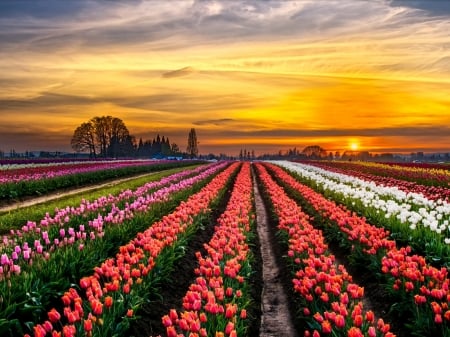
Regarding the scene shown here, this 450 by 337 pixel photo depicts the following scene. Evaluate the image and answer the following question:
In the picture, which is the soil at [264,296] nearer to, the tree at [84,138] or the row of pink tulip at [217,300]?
the row of pink tulip at [217,300]

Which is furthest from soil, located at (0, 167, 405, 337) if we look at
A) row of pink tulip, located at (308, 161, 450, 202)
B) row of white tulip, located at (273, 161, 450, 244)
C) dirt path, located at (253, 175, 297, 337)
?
row of pink tulip, located at (308, 161, 450, 202)

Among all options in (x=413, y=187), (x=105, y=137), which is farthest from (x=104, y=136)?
(x=413, y=187)

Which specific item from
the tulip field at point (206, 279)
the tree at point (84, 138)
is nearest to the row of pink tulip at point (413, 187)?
the tulip field at point (206, 279)

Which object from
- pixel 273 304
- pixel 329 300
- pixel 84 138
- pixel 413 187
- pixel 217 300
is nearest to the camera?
pixel 217 300

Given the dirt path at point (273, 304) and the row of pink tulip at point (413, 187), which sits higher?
the row of pink tulip at point (413, 187)

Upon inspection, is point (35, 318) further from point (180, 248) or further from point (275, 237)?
point (275, 237)

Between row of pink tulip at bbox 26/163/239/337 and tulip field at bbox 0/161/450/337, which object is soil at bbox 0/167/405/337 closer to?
tulip field at bbox 0/161/450/337

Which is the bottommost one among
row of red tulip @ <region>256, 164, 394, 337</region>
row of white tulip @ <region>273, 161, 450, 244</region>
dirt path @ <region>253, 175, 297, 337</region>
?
dirt path @ <region>253, 175, 297, 337</region>

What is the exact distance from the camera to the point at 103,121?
112938 millimetres

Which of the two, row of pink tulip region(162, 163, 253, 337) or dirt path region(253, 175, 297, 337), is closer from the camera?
row of pink tulip region(162, 163, 253, 337)

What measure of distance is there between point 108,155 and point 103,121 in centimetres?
808

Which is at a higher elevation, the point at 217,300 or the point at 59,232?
the point at 59,232

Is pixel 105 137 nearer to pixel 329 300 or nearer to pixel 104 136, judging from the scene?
pixel 104 136

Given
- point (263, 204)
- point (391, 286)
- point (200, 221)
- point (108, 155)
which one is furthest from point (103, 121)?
point (391, 286)
